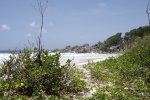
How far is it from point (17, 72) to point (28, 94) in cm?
129

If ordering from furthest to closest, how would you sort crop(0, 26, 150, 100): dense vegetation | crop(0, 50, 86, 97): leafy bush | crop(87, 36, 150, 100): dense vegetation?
crop(87, 36, 150, 100): dense vegetation, crop(0, 50, 86, 97): leafy bush, crop(0, 26, 150, 100): dense vegetation

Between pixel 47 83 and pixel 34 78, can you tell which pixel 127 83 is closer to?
pixel 47 83

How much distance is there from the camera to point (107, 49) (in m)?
87.7

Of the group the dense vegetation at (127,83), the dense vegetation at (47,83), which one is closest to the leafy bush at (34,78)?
the dense vegetation at (47,83)

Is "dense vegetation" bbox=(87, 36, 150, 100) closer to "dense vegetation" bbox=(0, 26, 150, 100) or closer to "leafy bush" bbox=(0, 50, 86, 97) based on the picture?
"dense vegetation" bbox=(0, 26, 150, 100)

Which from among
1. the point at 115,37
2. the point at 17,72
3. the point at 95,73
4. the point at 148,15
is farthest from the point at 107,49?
the point at 17,72

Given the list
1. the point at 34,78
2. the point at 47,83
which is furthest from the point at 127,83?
the point at 34,78

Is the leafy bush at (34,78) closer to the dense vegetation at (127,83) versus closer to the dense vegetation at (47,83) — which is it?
the dense vegetation at (47,83)

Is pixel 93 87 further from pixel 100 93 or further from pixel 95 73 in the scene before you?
pixel 95 73

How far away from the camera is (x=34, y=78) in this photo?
1370 centimetres

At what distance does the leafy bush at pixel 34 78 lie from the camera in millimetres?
13422

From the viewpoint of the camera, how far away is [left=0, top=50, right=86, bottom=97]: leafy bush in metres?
13.4

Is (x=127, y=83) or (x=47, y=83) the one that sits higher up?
(x=47, y=83)

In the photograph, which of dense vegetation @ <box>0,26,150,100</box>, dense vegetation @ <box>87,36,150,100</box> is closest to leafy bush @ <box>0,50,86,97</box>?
dense vegetation @ <box>0,26,150,100</box>
